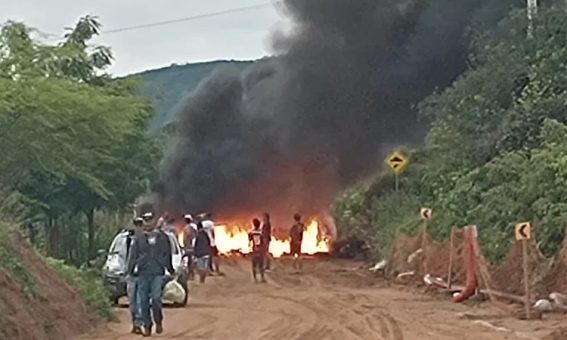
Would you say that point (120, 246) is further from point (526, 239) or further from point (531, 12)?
point (531, 12)

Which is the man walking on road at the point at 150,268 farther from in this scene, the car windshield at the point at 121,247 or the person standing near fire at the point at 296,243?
the person standing near fire at the point at 296,243

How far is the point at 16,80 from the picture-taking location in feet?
103

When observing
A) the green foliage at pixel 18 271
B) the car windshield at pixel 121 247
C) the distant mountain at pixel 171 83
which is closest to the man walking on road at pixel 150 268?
the green foliage at pixel 18 271

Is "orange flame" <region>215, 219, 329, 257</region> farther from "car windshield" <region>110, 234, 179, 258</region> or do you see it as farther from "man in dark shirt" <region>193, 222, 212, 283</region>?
"car windshield" <region>110, 234, 179, 258</region>

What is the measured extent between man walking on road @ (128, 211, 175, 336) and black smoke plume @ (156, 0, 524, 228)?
83.3 ft

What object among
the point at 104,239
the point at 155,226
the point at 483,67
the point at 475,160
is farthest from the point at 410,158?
the point at 155,226

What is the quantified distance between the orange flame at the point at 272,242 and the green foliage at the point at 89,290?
2030 centimetres

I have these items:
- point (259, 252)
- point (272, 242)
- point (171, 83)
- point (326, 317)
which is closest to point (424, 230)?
point (259, 252)

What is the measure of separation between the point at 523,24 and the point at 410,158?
516 centimetres

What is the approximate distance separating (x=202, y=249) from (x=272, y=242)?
13.1 m

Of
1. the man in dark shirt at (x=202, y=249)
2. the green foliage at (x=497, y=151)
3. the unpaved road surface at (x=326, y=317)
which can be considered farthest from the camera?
the man in dark shirt at (x=202, y=249)

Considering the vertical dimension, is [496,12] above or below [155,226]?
above

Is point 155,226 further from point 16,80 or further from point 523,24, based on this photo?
point 523,24

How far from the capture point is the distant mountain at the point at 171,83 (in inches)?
1812
